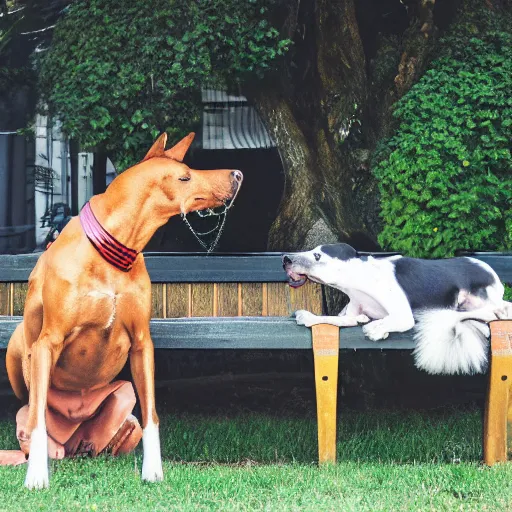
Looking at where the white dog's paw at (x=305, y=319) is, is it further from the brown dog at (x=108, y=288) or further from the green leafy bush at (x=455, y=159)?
the green leafy bush at (x=455, y=159)

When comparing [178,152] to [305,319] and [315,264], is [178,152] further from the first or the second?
[305,319]

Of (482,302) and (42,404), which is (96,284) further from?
(482,302)

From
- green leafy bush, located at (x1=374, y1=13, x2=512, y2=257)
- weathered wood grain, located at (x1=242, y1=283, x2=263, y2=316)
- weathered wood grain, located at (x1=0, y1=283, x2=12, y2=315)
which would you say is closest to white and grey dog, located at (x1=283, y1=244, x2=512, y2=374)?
green leafy bush, located at (x1=374, y1=13, x2=512, y2=257)

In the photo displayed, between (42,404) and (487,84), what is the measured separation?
339cm

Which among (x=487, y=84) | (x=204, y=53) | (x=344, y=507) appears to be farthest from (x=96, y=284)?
(x=487, y=84)

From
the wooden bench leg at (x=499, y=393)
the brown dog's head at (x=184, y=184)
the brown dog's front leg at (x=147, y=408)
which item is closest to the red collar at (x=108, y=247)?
the brown dog's head at (x=184, y=184)

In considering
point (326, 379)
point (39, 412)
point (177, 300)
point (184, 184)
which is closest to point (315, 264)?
point (326, 379)

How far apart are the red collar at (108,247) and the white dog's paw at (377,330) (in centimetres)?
118

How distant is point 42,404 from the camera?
4.22m

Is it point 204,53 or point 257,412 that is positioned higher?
point 204,53

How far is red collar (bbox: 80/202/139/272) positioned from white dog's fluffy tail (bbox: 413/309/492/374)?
1.43 m

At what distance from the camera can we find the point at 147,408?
14.3 ft

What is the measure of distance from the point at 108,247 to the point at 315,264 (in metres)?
1.06

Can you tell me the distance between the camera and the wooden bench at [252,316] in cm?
481
